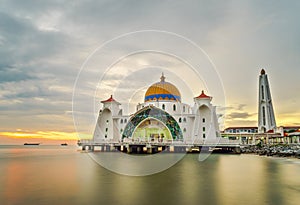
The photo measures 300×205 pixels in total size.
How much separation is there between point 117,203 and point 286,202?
7.20 m

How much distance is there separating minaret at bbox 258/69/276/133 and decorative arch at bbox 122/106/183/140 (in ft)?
123

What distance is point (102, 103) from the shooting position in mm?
53031

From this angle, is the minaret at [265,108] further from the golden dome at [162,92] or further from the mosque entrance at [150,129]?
the mosque entrance at [150,129]

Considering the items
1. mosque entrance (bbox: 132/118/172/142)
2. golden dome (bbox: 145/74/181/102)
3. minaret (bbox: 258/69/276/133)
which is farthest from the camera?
minaret (bbox: 258/69/276/133)

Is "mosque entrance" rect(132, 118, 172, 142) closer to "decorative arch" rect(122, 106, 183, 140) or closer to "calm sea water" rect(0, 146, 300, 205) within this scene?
"decorative arch" rect(122, 106, 183, 140)

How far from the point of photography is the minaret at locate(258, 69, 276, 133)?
241ft

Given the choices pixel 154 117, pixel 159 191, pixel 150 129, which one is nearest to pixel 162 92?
pixel 154 117

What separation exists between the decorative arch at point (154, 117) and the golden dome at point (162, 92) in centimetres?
399

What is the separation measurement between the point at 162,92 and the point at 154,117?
20.8ft

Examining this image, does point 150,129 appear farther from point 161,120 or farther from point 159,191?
point 159,191

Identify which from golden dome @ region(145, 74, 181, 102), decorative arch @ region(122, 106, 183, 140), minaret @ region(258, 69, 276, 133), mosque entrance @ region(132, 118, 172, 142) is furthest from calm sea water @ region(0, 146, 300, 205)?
minaret @ region(258, 69, 276, 133)

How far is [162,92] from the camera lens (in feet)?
174

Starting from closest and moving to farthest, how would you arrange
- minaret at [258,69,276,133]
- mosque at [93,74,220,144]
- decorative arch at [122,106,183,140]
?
mosque at [93,74,220,144] → decorative arch at [122,106,183,140] → minaret at [258,69,276,133]

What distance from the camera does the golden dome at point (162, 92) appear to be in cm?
5256
